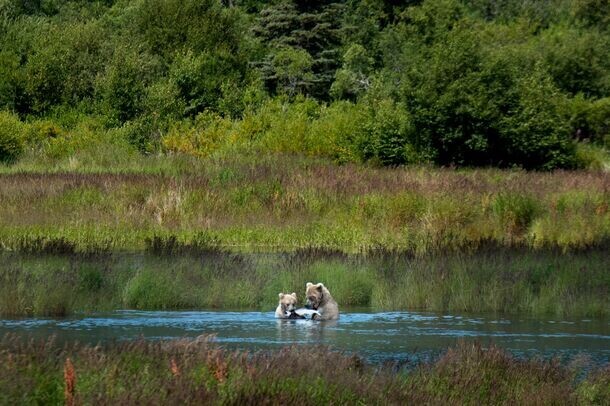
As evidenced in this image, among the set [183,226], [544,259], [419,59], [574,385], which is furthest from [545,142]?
[574,385]

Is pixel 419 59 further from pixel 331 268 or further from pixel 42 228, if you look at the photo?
pixel 331 268

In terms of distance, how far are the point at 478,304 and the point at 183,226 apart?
438 inches

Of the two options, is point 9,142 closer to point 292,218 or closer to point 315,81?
point 292,218

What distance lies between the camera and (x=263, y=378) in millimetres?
9180

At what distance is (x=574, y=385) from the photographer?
11164mm

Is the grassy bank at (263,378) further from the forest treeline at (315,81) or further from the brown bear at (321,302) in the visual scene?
Result: the forest treeline at (315,81)

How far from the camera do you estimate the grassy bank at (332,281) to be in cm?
1788

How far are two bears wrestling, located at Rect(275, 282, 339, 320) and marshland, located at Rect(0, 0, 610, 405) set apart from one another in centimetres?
25

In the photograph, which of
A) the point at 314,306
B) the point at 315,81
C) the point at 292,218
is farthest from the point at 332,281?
the point at 315,81

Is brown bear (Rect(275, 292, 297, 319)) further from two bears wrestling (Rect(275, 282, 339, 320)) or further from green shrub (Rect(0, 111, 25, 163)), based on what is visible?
green shrub (Rect(0, 111, 25, 163))

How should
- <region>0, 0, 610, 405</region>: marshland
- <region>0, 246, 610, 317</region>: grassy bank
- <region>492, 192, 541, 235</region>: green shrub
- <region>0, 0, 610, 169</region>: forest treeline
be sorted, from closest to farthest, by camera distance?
<region>0, 0, 610, 405</region>: marshland → <region>0, 246, 610, 317</region>: grassy bank → <region>492, 192, 541, 235</region>: green shrub → <region>0, 0, 610, 169</region>: forest treeline

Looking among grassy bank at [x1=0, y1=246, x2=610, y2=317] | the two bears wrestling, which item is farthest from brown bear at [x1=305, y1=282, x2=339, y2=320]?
grassy bank at [x1=0, y1=246, x2=610, y2=317]

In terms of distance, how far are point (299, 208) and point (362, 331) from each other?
558 inches

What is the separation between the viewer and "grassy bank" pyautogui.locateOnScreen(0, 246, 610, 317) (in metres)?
17.9
